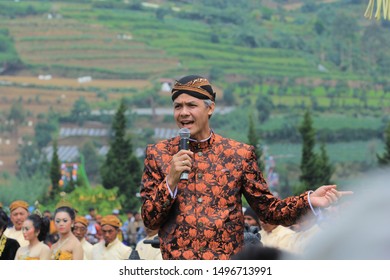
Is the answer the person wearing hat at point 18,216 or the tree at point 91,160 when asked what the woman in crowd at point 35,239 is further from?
the tree at point 91,160

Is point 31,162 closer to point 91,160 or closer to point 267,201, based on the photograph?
point 91,160

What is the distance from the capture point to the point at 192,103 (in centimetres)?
539

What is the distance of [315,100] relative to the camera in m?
53.1

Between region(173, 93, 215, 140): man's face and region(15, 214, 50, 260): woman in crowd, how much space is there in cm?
438

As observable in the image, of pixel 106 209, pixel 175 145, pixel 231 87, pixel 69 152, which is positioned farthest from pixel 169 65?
pixel 175 145

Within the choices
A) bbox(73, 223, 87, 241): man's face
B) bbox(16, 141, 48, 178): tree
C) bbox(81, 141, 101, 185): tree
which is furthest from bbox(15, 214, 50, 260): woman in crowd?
bbox(81, 141, 101, 185): tree

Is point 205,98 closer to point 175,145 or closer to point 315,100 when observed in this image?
point 175,145

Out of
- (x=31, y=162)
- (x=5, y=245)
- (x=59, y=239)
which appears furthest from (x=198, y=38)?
(x=5, y=245)

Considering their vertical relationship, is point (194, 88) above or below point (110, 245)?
above

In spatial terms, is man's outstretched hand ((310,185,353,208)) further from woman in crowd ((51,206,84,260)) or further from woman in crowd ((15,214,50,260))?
woman in crowd ((15,214,50,260))

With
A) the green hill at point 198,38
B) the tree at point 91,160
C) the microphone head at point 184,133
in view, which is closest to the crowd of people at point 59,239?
the microphone head at point 184,133

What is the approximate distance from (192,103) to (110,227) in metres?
6.43

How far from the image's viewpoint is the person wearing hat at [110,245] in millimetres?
11508

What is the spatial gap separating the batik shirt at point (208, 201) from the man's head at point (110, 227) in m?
6.08
